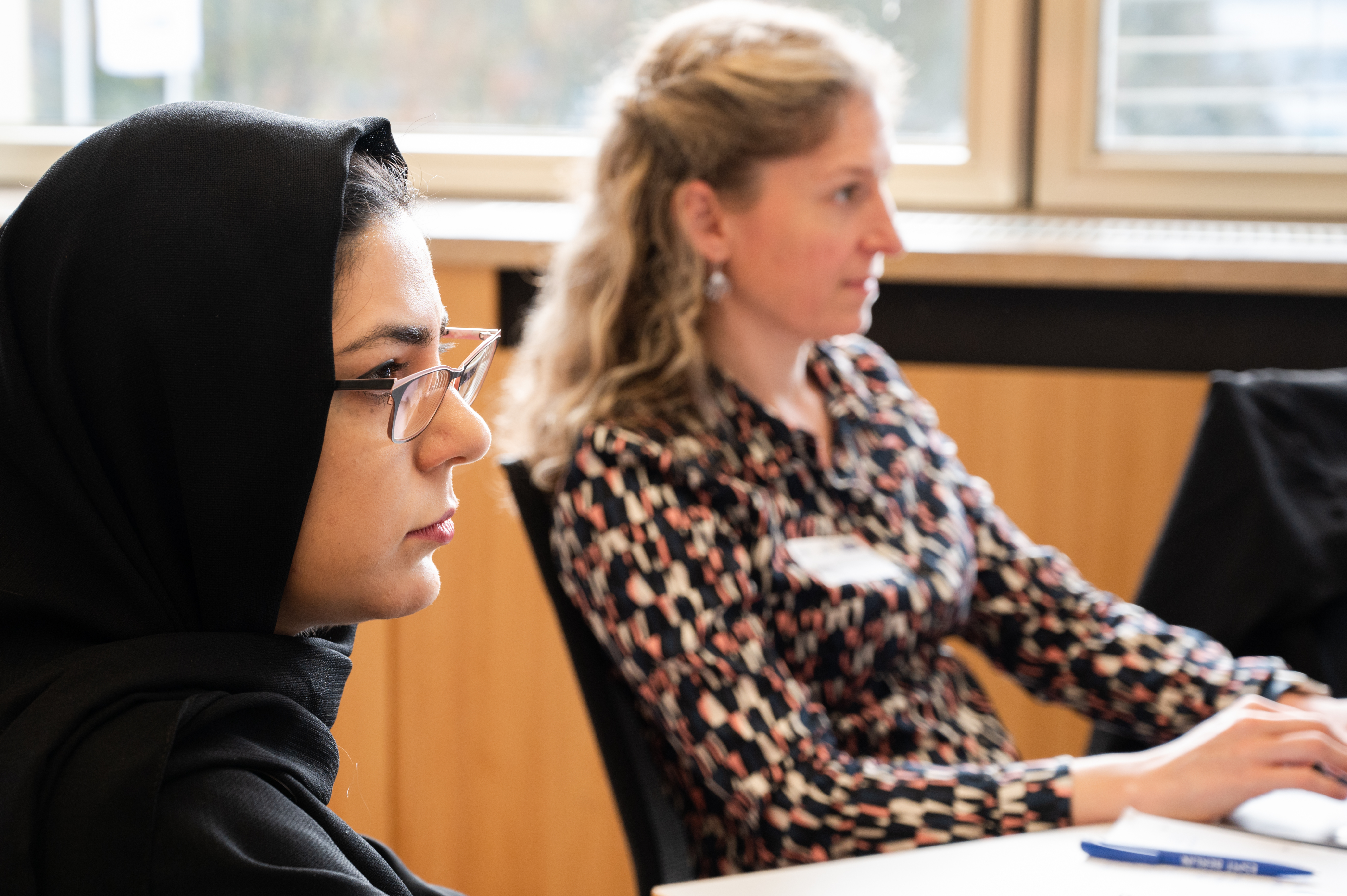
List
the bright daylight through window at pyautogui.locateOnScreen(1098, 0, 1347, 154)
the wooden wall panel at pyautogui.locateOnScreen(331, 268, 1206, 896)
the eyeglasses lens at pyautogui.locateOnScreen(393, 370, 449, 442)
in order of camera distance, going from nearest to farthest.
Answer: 1. the eyeglasses lens at pyautogui.locateOnScreen(393, 370, 449, 442)
2. the wooden wall panel at pyautogui.locateOnScreen(331, 268, 1206, 896)
3. the bright daylight through window at pyautogui.locateOnScreen(1098, 0, 1347, 154)

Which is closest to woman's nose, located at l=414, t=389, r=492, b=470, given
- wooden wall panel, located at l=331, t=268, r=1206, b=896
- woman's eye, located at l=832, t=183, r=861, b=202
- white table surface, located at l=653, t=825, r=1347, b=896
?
white table surface, located at l=653, t=825, r=1347, b=896

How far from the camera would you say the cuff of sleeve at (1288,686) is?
1363 millimetres

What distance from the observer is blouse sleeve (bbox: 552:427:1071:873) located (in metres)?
1.22

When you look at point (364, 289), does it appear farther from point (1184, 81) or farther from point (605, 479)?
point (1184, 81)

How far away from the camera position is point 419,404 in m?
0.88

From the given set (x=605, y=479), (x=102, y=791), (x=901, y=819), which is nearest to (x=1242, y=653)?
(x=901, y=819)

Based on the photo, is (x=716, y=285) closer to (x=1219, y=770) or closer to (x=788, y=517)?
(x=788, y=517)

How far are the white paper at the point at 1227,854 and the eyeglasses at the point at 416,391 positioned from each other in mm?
605

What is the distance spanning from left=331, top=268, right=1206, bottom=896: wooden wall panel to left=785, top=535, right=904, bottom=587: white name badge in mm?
733

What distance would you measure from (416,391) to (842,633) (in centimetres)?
67

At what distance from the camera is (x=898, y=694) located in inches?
57.9

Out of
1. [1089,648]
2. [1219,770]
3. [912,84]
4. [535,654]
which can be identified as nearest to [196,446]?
[1219,770]

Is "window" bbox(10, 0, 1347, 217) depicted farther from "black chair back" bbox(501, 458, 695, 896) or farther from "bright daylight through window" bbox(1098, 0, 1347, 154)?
"black chair back" bbox(501, 458, 695, 896)

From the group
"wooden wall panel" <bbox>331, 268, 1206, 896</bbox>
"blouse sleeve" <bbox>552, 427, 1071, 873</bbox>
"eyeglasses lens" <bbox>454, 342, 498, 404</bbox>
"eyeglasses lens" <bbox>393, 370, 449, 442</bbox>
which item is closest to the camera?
"eyeglasses lens" <bbox>393, 370, 449, 442</bbox>
